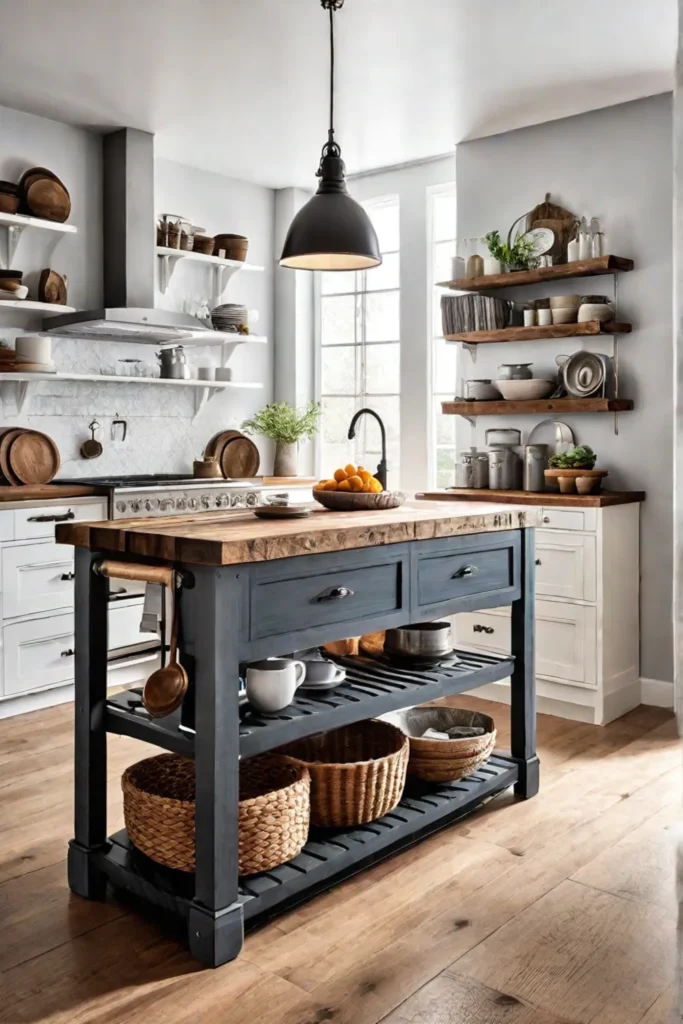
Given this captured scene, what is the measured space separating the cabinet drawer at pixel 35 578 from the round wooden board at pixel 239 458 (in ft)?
5.42

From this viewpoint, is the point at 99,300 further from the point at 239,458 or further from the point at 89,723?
the point at 89,723

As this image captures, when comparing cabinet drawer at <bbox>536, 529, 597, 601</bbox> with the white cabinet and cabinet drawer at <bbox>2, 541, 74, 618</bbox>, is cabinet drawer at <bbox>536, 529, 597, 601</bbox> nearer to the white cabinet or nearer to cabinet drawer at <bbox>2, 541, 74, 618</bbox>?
the white cabinet

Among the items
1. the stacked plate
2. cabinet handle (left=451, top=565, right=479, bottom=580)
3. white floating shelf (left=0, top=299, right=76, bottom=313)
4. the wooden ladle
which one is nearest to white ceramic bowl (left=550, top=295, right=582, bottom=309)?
the stacked plate

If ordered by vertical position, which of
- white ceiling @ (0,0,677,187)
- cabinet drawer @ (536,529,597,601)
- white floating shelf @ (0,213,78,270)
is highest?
white ceiling @ (0,0,677,187)

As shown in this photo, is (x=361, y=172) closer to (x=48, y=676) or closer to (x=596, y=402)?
(x=596, y=402)

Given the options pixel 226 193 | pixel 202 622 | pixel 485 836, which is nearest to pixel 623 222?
pixel 226 193

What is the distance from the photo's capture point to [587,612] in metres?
4.06

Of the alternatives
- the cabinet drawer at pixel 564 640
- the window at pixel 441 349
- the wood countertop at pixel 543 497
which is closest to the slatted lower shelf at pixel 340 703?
the cabinet drawer at pixel 564 640

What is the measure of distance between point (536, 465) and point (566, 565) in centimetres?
68

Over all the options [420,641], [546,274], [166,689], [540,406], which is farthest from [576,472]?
[166,689]

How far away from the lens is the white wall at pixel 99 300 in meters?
4.80

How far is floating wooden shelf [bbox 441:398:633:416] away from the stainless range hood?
151 cm

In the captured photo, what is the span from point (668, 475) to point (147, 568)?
9.46 feet

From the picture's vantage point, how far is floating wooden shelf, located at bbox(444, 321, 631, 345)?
434 centimetres
